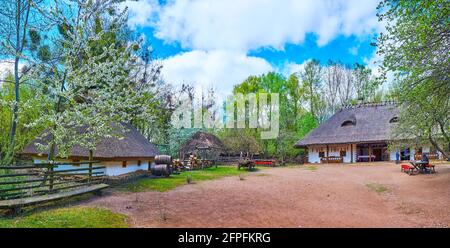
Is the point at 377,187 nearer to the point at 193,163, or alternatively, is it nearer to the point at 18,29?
the point at 193,163

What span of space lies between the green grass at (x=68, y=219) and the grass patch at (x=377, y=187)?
10880 millimetres

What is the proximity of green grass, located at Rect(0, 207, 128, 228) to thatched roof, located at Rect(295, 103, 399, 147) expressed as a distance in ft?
96.0

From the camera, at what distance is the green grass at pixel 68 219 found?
249 inches

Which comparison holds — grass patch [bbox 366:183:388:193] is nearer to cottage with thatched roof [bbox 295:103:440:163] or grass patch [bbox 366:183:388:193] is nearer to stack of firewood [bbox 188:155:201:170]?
stack of firewood [bbox 188:155:201:170]

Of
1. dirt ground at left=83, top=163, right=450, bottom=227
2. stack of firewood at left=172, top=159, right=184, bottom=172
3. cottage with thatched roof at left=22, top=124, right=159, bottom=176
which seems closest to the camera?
dirt ground at left=83, top=163, right=450, bottom=227

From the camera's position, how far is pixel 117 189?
40.0ft

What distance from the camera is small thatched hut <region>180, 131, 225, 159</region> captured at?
2992 cm

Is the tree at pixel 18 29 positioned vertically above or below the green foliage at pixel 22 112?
above

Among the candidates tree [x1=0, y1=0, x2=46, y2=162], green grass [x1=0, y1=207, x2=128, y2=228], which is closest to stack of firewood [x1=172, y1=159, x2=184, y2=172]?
tree [x1=0, y1=0, x2=46, y2=162]

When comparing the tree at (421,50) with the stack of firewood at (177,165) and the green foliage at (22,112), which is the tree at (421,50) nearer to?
the green foliage at (22,112)

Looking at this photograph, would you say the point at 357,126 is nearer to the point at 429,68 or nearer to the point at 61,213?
the point at 429,68

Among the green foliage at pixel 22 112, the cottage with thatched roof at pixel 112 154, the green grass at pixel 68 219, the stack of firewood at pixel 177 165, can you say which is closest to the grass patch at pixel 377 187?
the green grass at pixel 68 219

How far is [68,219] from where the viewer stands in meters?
6.78
